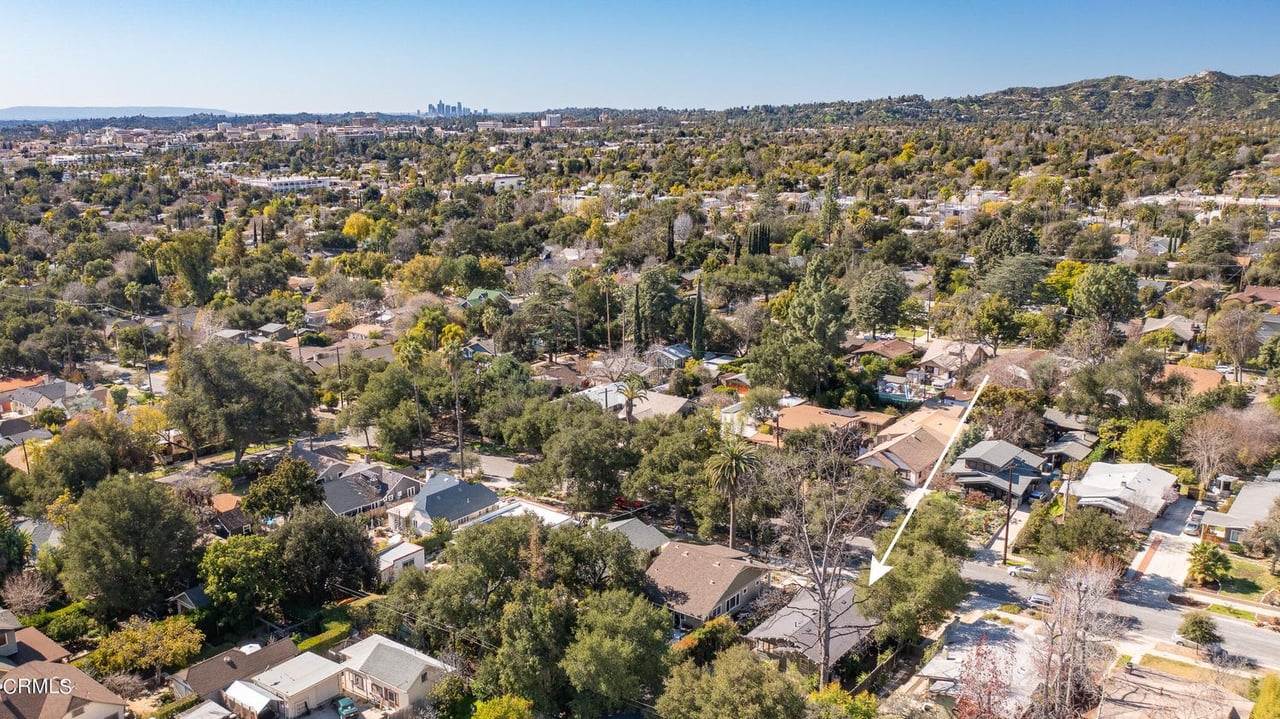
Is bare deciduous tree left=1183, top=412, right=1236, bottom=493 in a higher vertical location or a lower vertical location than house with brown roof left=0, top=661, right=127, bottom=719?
higher

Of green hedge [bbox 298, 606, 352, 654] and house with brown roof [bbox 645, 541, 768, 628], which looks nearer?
green hedge [bbox 298, 606, 352, 654]

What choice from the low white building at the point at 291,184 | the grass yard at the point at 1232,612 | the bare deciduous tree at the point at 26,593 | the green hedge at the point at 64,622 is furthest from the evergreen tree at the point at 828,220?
the low white building at the point at 291,184

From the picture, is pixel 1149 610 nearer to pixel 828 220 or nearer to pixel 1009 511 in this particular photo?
pixel 1009 511

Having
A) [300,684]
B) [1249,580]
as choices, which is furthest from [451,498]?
[1249,580]

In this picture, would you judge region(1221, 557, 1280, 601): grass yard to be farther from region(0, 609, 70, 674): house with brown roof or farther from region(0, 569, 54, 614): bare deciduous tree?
region(0, 569, 54, 614): bare deciduous tree

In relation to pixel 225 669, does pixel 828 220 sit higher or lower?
higher

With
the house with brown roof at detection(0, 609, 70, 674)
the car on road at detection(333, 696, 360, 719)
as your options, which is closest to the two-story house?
the car on road at detection(333, 696, 360, 719)

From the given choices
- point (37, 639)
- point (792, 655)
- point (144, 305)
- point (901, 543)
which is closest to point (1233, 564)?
point (901, 543)
